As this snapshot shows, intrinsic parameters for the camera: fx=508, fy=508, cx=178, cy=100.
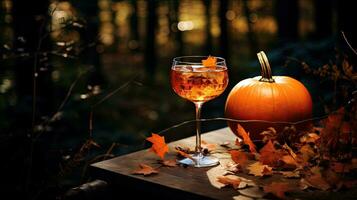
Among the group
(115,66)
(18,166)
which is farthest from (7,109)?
(115,66)

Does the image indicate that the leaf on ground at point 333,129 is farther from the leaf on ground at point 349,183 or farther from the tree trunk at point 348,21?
the tree trunk at point 348,21

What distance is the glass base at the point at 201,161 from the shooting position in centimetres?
205

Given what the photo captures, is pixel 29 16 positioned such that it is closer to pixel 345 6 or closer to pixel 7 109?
pixel 7 109

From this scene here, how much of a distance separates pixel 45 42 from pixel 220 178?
3576mm

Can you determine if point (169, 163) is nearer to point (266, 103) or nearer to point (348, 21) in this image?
point (266, 103)

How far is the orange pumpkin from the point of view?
2293 mm

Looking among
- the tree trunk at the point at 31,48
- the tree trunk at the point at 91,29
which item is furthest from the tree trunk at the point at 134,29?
the tree trunk at the point at 31,48

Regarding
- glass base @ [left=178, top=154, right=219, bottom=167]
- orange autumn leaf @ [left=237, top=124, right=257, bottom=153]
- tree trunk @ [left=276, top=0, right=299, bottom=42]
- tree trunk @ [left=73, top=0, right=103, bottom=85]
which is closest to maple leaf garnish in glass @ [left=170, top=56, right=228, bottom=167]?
glass base @ [left=178, top=154, right=219, bottom=167]

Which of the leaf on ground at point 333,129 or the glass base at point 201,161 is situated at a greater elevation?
the leaf on ground at point 333,129

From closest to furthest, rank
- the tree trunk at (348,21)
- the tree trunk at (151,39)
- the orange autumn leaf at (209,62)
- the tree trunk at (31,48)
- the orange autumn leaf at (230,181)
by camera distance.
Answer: the orange autumn leaf at (230,181), the orange autumn leaf at (209,62), the tree trunk at (348,21), the tree trunk at (31,48), the tree trunk at (151,39)

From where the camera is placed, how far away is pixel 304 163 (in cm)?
192

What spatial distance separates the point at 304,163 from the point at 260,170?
17 centimetres

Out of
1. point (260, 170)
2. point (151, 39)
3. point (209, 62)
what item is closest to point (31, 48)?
point (209, 62)

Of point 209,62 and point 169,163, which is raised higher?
point 209,62
